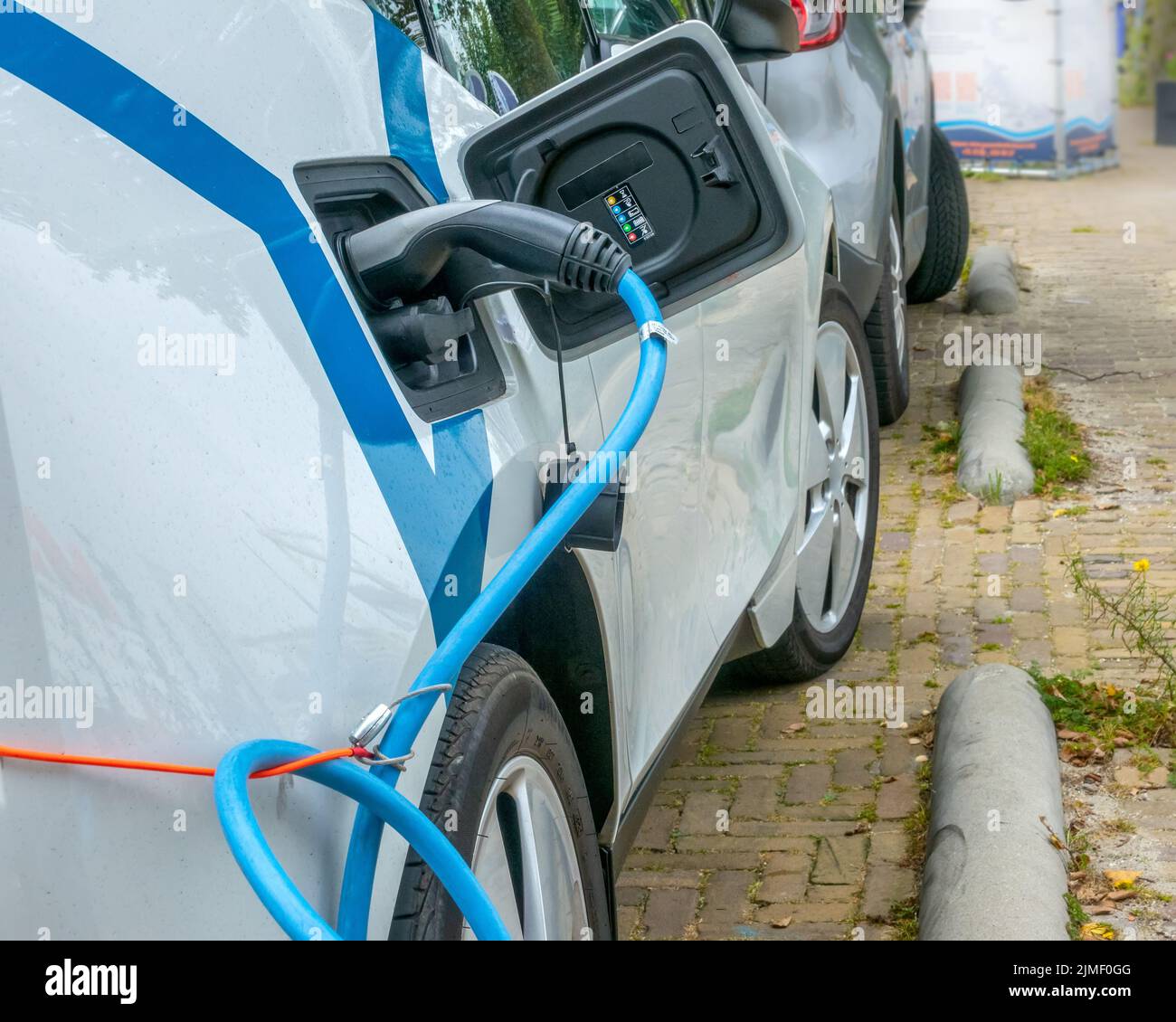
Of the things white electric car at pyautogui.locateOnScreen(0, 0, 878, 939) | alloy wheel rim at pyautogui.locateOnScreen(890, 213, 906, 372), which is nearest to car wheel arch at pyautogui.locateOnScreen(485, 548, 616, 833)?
white electric car at pyautogui.locateOnScreen(0, 0, 878, 939)

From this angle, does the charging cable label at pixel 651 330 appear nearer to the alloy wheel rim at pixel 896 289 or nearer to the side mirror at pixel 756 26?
the side mirror at pixel 756 26

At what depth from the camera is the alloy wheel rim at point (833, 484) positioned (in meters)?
3.94

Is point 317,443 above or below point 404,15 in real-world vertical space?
below

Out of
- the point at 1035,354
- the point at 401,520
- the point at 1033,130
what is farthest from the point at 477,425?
the point at 1033,130

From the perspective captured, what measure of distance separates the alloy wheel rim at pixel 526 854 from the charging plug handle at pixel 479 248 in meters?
0.60

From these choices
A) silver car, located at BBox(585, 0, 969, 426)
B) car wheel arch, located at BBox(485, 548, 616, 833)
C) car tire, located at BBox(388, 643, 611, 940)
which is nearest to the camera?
car tire, located at BBox(388, 643, 611, 940)

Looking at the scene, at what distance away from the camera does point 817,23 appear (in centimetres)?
562

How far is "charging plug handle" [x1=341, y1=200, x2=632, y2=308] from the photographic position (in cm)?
181

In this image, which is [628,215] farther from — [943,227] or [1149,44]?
[1149,44]

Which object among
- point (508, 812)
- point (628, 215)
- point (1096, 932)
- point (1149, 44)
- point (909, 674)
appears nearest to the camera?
point (508, 812)

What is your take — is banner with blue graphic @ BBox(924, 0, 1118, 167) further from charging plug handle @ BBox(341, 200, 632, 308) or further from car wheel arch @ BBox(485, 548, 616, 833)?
charging plug handle @ BBox(341, 200, 632, 308)

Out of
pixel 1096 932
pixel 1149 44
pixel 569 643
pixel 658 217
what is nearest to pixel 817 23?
pixel 658 217

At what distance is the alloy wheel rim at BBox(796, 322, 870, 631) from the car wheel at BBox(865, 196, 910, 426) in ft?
4.94

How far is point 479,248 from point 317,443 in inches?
18.2
